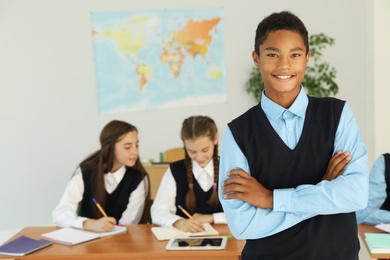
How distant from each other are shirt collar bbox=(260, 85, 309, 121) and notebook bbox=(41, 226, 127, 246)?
1433 millimetres

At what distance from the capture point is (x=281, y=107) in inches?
57.8

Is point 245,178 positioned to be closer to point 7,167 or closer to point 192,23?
point 192,23

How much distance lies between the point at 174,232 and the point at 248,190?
1249 mm

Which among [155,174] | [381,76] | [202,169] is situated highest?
[381,76]

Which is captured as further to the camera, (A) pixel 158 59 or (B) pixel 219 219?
(A) pixel 158 59

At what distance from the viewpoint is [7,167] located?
17.8 ft

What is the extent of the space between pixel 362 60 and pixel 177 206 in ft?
10.2

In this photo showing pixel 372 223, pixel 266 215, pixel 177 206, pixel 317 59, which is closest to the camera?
pixel 266 215

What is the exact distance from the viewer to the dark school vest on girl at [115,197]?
3215 mm

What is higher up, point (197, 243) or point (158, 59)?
point (158, 59)

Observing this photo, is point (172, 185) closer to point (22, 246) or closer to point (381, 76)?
point (22, 246)

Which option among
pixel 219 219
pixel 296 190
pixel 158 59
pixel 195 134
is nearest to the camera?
pixel 296 190

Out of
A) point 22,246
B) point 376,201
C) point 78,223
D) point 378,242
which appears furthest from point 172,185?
point 378,242

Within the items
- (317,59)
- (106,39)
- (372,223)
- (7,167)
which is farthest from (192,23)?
(372,223)
